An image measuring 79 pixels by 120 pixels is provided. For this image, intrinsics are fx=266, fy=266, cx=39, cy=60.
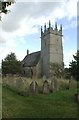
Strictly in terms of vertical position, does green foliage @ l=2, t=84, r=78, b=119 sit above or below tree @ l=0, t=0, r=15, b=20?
below

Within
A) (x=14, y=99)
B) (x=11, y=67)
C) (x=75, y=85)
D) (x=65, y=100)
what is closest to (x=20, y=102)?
(x=14, y=99)

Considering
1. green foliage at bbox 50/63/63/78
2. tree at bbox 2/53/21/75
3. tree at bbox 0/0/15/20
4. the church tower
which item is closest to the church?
the church tower

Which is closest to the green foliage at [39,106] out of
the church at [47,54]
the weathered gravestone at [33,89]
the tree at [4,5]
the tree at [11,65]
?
the weathered gravestone at [33,89]

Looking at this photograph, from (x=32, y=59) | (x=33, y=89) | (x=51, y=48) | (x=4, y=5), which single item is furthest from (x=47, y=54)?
A: (x=4, y=5)

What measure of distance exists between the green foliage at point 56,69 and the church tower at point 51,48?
2721 millimetres

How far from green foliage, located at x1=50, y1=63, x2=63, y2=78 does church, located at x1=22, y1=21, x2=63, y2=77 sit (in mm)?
2453

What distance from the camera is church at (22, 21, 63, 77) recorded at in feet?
216

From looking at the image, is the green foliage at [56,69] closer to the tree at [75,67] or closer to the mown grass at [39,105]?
the tree at [75,67]

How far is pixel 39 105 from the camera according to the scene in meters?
16.0

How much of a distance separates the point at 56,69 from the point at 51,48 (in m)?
7.82

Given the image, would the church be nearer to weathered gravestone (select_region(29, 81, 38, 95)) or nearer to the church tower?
the church tower

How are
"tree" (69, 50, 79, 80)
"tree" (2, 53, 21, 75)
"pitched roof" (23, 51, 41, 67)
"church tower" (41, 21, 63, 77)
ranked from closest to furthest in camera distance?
"tree" (69, 50, 79, 80) → "tree" (2, 53, 21, 75) → "church tower" (41, 21, 63, 77) → "pitched roof" (23, 51, 41, 67)

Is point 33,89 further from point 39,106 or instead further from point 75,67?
point 75,67

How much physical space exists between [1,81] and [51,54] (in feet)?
145
